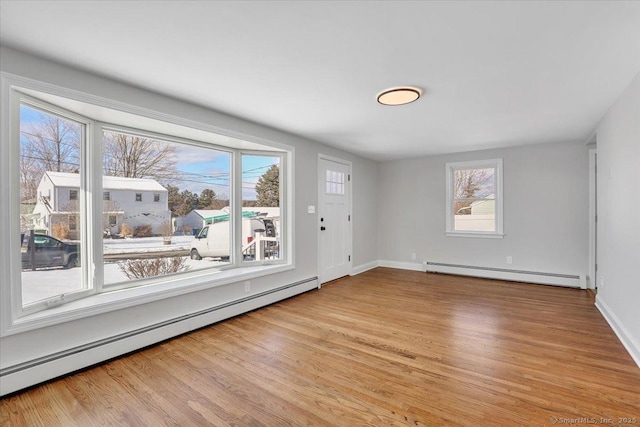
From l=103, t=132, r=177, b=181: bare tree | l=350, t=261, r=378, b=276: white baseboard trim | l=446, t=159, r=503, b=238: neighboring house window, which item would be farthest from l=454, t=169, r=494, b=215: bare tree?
l=103, t=132, r=177, b=181: bare tree

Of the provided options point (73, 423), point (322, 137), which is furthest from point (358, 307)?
point (73, 423)

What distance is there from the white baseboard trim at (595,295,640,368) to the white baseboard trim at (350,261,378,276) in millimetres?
3362

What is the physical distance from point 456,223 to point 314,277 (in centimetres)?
298

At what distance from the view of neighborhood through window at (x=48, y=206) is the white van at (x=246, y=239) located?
1.16 meters

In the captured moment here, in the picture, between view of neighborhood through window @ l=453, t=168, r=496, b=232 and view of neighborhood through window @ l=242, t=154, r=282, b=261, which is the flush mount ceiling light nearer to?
view of neighborhood through window @ l=242, t=154, r=282, b=261

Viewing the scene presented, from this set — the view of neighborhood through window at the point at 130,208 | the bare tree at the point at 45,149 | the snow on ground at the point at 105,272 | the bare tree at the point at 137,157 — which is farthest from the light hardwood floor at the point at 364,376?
the bare tree at the point at 137,157

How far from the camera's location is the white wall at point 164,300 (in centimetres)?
193

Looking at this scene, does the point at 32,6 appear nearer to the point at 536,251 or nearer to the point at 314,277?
the point at 314,277

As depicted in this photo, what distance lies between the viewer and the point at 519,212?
4.82 meters

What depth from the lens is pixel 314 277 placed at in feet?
14.5

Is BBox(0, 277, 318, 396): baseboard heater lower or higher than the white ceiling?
lower

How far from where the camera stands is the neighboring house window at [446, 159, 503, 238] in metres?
5.02

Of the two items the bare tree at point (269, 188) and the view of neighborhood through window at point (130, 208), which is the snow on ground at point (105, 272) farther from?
the bare tree at point (269, 188)

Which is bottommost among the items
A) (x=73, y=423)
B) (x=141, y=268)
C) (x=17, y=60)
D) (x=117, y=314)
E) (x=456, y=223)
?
(x=73, y=423)
